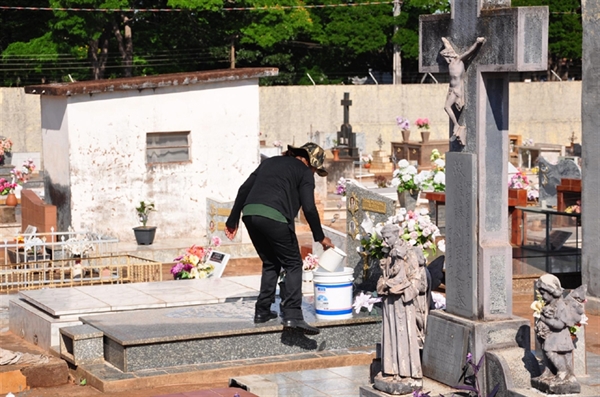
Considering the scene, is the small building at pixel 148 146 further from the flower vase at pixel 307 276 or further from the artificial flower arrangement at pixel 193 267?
the flower vase at pixel 307 276

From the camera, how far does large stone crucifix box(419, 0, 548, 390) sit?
8.52 meters

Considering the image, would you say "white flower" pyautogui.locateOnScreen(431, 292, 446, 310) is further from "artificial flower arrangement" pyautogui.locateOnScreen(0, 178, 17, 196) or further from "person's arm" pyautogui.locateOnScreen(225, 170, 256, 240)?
"artificial flower arrangement" pyautogui.locateOnScreen(0, 178, 17, 196)

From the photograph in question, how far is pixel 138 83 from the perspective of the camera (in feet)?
61.2

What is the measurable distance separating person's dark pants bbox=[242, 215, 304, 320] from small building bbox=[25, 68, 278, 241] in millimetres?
8433

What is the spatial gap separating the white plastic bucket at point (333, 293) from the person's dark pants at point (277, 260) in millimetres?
421

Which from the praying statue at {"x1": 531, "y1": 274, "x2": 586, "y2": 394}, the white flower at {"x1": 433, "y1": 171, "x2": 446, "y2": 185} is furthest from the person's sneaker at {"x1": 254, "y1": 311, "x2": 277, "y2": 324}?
the white flower at {"x1": 433, "y1": 171, "x2": 446, "y2": 185}

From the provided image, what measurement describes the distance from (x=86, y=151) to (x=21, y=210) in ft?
6.34

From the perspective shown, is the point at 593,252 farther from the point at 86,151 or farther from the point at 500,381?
the point at 86,151

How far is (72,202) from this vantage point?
1819cm

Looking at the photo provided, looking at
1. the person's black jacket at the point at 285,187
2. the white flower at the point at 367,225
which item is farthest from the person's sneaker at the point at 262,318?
the white flower at the point at 367,225

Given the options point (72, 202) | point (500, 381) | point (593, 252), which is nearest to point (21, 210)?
point (72, 202)

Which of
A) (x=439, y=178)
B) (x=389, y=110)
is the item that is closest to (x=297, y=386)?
(x=439, y=178)

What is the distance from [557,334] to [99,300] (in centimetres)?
566

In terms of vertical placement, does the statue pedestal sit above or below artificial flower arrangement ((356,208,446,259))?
below
